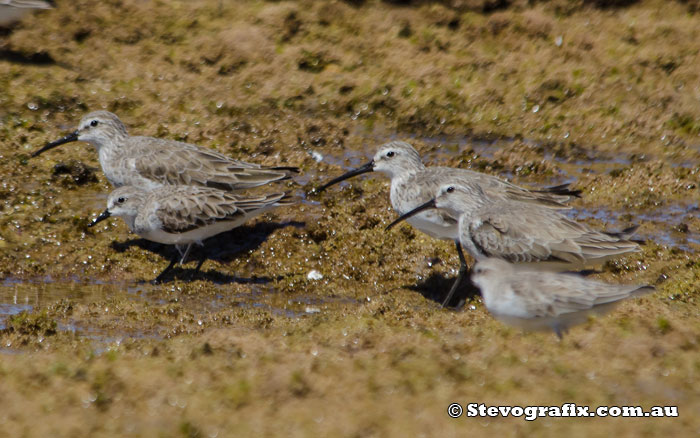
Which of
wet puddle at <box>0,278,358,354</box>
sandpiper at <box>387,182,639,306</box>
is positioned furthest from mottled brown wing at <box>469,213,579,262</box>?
wet puddle at <box>0,278,358,354</box>

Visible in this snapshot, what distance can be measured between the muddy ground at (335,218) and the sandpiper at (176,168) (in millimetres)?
546

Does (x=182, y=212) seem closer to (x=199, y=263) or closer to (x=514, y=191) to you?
(x=199, y=263)

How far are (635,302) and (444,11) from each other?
9.38m

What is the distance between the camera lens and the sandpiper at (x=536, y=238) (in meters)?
9.53

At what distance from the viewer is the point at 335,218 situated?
12.1m

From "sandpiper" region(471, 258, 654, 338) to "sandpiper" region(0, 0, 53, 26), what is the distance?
1153 centimetres

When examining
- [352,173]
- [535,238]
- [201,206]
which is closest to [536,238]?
[535,238]

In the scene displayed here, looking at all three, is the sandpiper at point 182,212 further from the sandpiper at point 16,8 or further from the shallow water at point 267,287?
the sandpiper at point 16,8

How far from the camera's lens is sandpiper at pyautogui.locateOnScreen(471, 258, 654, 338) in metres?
8.13

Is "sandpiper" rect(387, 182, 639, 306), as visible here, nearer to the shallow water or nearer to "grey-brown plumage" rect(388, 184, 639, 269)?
"grey-brown plumage" rect(388, 184, 639, 269)

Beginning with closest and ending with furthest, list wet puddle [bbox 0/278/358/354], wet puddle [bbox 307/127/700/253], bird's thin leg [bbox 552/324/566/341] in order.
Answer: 1. bird's thin leg [bbox 552/324/566/341]
2. wet puddle [bbox 0/278/358/354]
3. wet puddle [bbox 307/127/700/253]

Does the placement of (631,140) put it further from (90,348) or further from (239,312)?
(90,348)

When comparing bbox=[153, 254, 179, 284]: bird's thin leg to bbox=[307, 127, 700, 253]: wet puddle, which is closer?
bbox=[153, 254, 179, 284]: bird's thin leg

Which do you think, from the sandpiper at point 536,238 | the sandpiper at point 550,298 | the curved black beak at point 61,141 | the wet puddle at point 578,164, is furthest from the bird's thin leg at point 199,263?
the sandpiper at point 550,298
